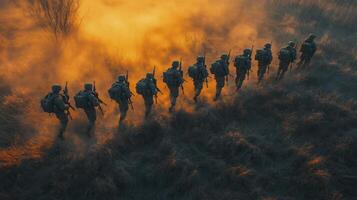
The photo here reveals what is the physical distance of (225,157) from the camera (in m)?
11.2

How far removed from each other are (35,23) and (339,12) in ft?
65.8

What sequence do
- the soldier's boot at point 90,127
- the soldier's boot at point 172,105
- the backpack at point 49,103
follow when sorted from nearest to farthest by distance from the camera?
1. the backpack at point 49,103
2. the soldier's boot at point 90,127
3. the soldier's boot at point 172,105

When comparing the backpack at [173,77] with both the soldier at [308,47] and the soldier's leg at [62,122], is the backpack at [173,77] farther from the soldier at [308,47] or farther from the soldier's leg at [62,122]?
the soldier at [308,47]

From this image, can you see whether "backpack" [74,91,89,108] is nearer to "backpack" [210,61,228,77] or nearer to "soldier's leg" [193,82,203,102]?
"soldier's leg" [193,82,203,102]

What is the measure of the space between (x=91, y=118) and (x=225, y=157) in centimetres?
470

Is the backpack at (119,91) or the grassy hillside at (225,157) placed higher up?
the backpack at (119,91)

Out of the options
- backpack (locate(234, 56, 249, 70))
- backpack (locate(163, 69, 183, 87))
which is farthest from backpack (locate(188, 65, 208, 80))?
backpack (locate(234, 56, 249, 70))

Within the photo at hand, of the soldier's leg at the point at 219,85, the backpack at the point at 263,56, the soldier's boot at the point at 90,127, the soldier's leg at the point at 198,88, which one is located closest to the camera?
the soldier's boot at the point at 90,127

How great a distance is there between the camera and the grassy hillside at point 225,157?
996 cm

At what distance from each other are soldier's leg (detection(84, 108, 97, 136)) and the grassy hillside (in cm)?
84

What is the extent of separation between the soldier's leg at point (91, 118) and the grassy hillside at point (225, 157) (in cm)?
84

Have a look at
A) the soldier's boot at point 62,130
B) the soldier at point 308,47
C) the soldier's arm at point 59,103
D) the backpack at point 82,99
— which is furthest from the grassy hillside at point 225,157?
the soldier at point 308,47

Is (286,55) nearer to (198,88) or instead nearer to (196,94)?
(198,88)

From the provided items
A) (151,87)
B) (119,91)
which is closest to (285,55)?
(151,87)
